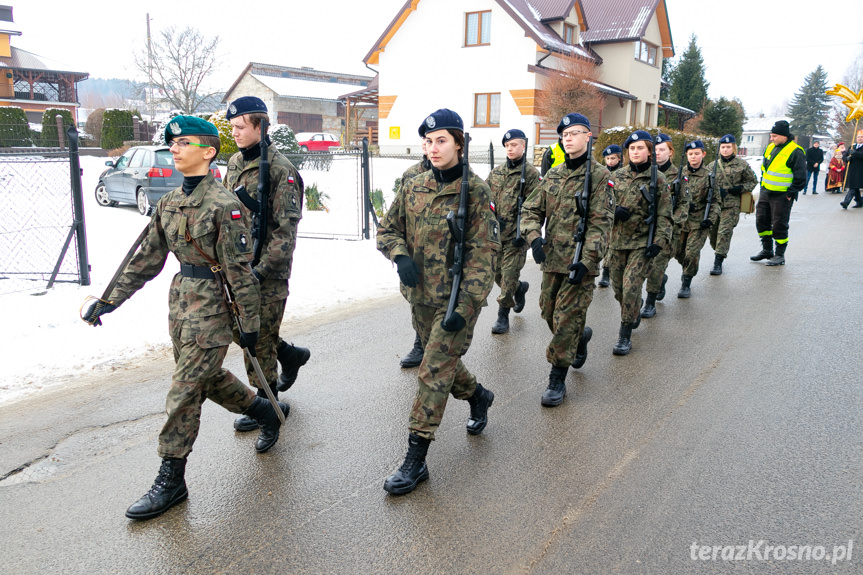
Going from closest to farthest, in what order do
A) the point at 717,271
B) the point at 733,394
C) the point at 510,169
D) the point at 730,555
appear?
the point at 730,555 → the point at 733,394 → the point at 510,169 → the point at 717,271

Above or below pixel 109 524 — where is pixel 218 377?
above

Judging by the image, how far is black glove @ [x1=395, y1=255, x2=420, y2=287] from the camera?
3.39 metres

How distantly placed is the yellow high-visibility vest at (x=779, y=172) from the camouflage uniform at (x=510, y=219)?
587 cm

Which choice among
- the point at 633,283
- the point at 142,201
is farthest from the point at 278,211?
the point at 142,201

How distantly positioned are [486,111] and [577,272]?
2812 centimetres

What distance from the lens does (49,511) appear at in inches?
128

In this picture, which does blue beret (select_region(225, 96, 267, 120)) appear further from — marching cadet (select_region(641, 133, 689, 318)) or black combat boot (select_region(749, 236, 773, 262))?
black combat boot (select_region(749, 236, 773, 262))

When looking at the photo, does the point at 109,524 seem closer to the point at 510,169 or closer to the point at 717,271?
A: the point at 510,169

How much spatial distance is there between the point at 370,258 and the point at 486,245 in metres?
6.76

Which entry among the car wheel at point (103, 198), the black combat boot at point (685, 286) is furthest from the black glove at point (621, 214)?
the car wheel at point (103, 198)

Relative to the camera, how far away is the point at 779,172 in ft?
33.3

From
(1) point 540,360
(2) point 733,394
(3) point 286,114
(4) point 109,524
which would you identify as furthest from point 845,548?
(3) point 286,114

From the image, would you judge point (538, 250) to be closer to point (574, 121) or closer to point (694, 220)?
point (574, 121)

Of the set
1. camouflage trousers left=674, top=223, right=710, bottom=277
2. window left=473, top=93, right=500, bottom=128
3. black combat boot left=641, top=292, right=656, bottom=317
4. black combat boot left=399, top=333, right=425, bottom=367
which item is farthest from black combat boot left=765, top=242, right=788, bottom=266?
window left=473, top=93, right=500, bottom=128
